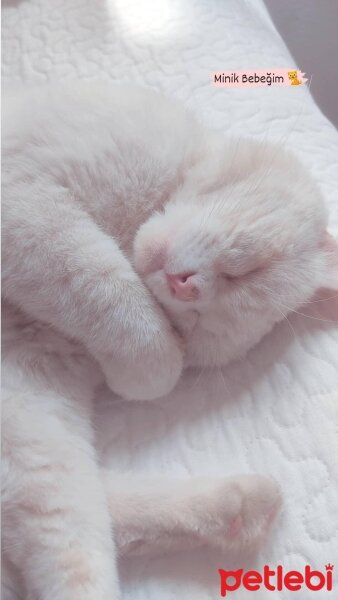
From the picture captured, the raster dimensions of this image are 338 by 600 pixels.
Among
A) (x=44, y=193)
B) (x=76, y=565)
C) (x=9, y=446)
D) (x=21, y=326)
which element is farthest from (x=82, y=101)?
(x=76, y=565)

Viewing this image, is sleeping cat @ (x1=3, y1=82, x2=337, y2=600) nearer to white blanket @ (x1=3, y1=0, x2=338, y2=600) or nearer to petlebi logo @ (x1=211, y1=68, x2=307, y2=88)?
white blanket @ (x1=3, y1=0, x2=338, y2=600)

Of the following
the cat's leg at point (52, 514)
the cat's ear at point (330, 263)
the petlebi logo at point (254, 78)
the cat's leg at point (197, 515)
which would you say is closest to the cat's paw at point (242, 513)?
the cat's leg at point (197, 515)

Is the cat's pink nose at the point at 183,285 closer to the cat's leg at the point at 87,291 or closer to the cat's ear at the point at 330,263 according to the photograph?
the cat's leg at the point at 87,291

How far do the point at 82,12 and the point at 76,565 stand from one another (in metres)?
0.87

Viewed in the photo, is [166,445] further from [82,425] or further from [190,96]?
[190,96]

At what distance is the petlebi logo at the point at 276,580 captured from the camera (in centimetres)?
54

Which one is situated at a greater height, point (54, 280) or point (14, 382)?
point (54, 280)

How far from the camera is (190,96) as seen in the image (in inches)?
35.5

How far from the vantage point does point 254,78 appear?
0.92m

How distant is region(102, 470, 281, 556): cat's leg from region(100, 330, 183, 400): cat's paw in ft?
0.34

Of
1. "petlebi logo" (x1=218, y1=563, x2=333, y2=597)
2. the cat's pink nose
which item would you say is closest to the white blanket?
"petlebi logo" (x1=218, y1=563, x2=333, y2=597)

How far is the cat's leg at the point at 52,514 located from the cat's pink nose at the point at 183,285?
0.62ft

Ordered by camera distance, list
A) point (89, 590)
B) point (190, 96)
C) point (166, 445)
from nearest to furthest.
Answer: point (89, 590) < point (166, 445) < point (190, 96)

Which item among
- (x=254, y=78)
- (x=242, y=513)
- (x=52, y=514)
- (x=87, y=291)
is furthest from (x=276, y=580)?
(x=254, y=78)
